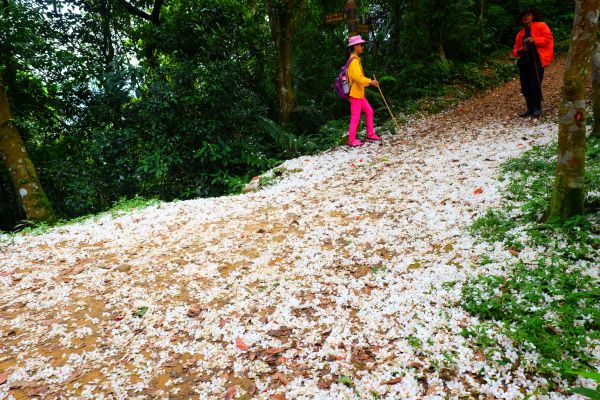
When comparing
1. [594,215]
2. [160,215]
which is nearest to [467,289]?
[594,215]

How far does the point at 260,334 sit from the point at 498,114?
1009cm

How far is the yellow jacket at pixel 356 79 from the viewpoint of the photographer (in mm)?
9508

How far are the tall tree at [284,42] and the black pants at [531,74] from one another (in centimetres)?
659

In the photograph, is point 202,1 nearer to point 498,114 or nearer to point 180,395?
point 498,114

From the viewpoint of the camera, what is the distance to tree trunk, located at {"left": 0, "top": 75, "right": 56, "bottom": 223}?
26.9 ft

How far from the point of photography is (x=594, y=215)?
404 cm

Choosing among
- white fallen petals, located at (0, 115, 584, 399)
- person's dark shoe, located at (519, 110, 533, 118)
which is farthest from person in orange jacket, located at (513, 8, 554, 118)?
white fallen petals, located at (0, 115, 584, 399)

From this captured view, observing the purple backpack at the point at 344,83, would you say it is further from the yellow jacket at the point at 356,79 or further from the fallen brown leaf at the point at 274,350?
the fallen brown leaf at the point at 274,350

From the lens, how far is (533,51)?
8555 millimetres

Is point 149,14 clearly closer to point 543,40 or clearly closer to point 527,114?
point 543,40

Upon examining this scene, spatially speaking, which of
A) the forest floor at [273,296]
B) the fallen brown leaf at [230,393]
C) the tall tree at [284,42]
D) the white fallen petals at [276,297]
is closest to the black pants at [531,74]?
the forest floor at [273,296]

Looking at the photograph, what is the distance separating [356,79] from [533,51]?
427 centimetres

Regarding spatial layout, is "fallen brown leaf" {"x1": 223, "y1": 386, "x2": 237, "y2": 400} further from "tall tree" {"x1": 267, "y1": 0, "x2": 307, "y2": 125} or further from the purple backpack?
→ "tall tree" {"x1": 267, "y1": 0, "x2": 307, "y2": 125}

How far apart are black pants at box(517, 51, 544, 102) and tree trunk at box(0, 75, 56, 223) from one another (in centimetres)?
1227
